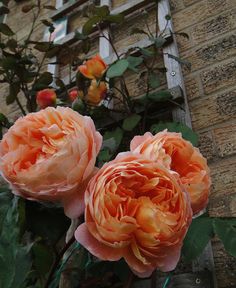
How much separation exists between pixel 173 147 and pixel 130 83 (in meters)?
0.99

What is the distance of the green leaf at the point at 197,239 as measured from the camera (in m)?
0.81

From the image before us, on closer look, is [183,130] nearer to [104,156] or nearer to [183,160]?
[104,156]

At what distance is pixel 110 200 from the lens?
2.03 feet

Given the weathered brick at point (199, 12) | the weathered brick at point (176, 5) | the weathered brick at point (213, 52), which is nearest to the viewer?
the weathered brick at point (213, 52)

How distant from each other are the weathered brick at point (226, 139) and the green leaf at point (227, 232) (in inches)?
18.3

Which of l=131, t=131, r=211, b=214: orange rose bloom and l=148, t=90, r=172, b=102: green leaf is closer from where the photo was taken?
l=131, t=131, r=211, b=214: orange rose bloom

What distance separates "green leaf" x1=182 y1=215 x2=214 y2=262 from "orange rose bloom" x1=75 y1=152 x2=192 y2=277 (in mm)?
182

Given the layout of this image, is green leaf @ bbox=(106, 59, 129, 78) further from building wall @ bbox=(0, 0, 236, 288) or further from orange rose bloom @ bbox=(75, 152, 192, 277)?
orange rose bloom @ bbox=(75, 152, 192, 277)

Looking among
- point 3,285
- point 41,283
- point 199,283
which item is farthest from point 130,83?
point 3,285

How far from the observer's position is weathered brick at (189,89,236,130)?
1351mm

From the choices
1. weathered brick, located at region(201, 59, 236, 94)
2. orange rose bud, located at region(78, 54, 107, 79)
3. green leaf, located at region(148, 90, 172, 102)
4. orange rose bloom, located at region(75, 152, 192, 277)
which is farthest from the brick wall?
orange rose bloom, located at region(75, 152, 192, 277)

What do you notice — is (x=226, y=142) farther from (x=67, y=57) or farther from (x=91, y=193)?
(x=67, y=57)

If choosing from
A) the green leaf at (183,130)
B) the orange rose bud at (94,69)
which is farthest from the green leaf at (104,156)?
the orange rose bud at (94,69)

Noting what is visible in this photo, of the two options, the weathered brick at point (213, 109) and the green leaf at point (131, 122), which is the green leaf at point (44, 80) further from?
the weathered brick at point (213, 109)
